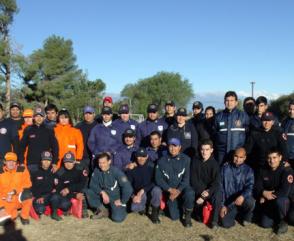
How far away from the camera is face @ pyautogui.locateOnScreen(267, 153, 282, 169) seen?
6.39 metres

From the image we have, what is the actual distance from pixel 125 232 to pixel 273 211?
2.42 metres

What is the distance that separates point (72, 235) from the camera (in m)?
5.97

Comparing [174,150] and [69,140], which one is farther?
[69,140]

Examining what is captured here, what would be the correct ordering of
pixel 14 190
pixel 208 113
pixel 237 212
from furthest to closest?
1. pixel 208 113
2. pixel 14 190
3. pixel 237 212

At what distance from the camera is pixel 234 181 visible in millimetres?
6664

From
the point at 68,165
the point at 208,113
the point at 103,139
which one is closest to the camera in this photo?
the point at 68,165

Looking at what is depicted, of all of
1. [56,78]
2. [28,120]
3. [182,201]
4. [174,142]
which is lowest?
[182,201]

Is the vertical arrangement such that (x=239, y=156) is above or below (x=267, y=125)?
below

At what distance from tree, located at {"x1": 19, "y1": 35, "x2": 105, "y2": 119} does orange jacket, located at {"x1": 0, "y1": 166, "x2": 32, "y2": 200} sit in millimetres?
28203

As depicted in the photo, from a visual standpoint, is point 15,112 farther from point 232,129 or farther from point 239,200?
point 239,200

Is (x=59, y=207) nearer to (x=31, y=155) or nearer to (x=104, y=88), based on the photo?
(x=31, y=155)

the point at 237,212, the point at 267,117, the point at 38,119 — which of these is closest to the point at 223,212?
the point at 237,212

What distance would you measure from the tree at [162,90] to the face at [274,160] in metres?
73.7

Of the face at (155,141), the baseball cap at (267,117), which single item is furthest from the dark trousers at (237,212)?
the face at (155,141)
